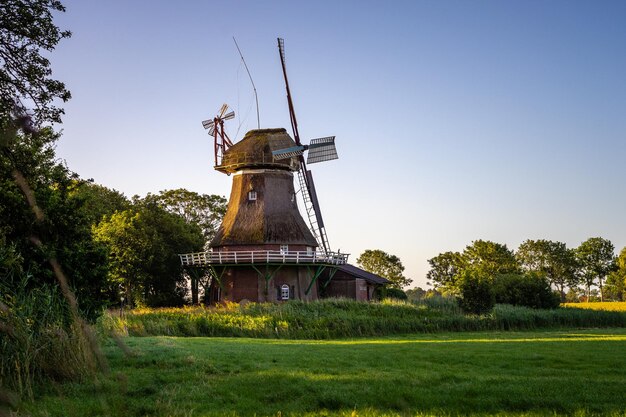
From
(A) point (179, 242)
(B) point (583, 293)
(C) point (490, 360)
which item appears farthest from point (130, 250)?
(B) point (583, 293)

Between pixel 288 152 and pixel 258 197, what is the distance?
389 centimetres

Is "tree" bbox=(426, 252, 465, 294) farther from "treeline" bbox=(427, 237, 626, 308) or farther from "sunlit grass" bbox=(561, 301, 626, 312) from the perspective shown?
"sunlit grass" bbox=(561, 301, 626, 312)

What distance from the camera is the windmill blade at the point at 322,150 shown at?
146 feet

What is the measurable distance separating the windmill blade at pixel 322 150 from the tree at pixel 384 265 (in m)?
51.2

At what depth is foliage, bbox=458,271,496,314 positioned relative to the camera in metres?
39.8

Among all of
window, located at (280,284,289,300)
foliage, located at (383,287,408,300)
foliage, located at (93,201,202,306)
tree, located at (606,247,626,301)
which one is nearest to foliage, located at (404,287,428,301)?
foliage, located at (383,287,408,300)

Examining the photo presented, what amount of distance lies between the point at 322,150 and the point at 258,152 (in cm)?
507

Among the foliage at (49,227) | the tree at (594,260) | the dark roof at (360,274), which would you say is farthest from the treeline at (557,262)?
the foliage at (49,227)

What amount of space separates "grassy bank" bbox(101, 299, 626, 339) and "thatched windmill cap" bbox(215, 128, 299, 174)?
12092mm

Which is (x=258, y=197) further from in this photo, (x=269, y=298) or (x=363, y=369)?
(x=363, y=369)

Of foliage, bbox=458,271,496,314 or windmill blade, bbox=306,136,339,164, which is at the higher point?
windmill blade, bbox=306,136,339,164

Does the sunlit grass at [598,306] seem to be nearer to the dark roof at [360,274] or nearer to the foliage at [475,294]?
the foliage at [475,294]

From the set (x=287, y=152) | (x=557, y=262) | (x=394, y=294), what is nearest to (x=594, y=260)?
(x=557, y=262)

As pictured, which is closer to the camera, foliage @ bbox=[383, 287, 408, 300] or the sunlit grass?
the sunlit grass
